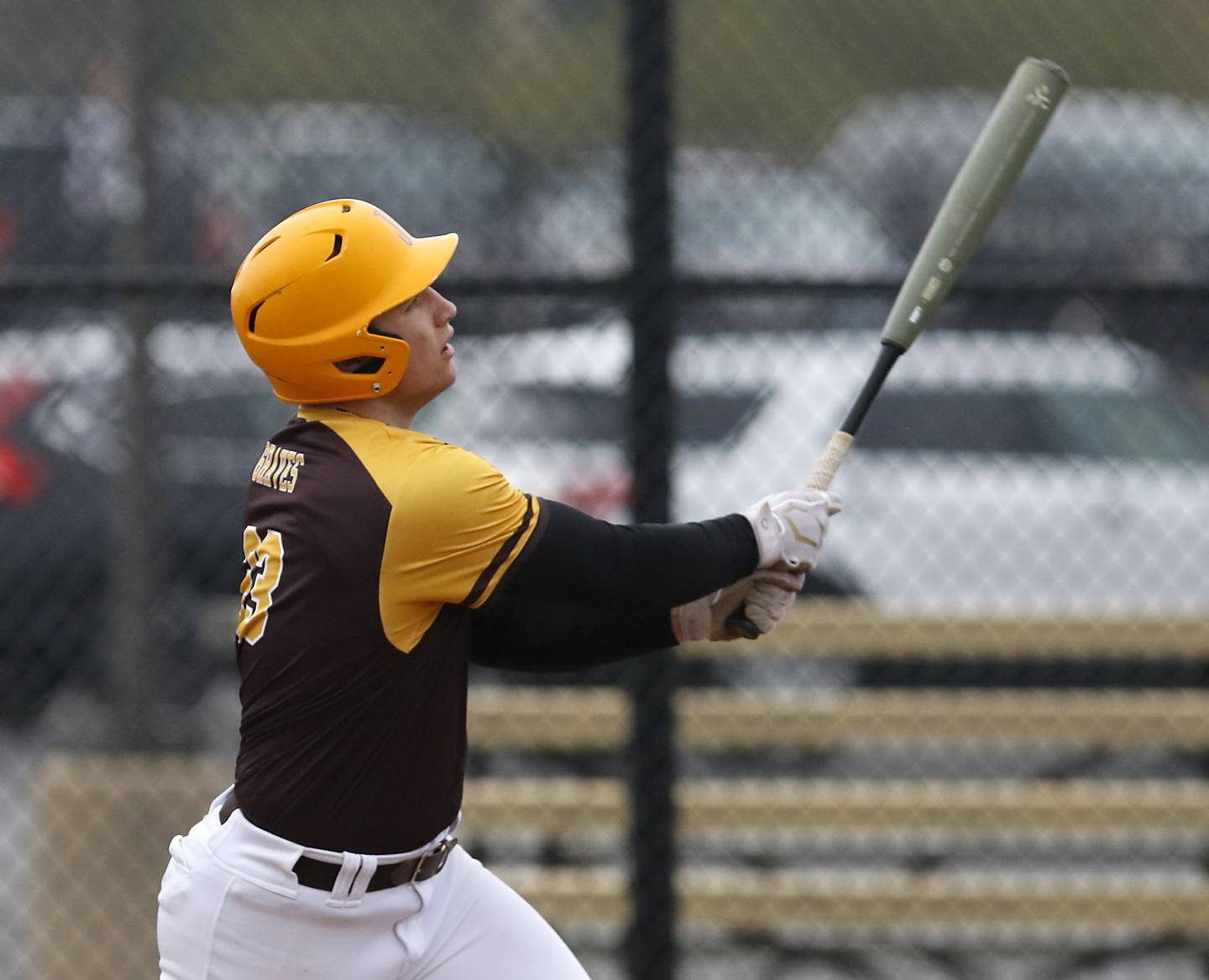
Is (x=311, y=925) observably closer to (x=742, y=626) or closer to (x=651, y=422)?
(x=742, y=626)

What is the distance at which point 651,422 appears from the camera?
3.42m

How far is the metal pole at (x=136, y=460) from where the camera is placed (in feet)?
13.5

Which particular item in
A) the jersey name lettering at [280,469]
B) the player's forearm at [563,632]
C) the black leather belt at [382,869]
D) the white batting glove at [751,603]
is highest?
the jersey name lettering at [280,469]

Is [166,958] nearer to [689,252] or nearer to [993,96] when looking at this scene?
[689,252]

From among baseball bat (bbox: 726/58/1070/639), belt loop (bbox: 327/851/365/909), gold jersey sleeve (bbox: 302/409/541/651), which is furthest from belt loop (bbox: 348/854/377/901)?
baseball bat (bbox: 726/58/1070/639)

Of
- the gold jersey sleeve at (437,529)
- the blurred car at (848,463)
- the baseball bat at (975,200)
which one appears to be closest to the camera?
the gold jersey sleeve at (437,529)

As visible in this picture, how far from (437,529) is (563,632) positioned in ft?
1.19

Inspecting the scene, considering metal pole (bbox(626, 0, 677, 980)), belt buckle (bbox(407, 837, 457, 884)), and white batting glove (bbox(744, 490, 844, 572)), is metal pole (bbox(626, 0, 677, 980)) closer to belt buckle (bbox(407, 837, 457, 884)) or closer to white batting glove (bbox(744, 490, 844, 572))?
white batting glove (bbox(744, 490, 844, 572))

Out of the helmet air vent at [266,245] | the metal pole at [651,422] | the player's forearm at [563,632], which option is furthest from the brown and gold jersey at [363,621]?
the metal pole at [651,422]

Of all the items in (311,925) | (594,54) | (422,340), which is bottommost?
(311,925)

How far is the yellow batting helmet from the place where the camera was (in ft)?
7.57

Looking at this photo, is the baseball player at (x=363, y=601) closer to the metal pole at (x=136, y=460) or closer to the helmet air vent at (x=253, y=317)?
the helmet air vent at (x=253, y=317)

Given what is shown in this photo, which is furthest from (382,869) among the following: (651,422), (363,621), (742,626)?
(651,422)

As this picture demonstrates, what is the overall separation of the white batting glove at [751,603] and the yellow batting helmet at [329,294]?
0.57 m
